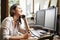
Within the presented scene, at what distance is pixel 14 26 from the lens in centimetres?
145

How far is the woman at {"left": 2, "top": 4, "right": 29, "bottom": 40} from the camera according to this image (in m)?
1.40

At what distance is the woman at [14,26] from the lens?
140 centimetres

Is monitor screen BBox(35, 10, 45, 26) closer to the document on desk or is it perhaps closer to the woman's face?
the document on desk

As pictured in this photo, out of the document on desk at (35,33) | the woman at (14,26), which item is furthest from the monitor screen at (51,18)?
the woman at (14,26)

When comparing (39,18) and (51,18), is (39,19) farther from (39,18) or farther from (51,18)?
(51,18)

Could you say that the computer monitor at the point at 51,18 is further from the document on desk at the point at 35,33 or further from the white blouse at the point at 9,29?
the white blouse at the point at 9,29

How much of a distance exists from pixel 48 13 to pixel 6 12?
1.76 feet

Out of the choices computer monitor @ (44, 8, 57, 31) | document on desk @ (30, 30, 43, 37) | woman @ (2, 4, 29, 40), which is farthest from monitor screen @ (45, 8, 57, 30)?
woman @ (2, 4, 29, 40)

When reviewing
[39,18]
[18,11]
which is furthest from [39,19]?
[18,11]

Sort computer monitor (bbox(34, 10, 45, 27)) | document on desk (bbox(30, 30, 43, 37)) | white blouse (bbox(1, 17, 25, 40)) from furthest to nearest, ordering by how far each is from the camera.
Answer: computer monitor (bbox(34, 10, 45, 27)), document on desk (bbox(30, 30, 43, 37)), white blouse (bbox(1, 17, 25, 40))

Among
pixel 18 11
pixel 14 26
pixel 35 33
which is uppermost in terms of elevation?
pixel 18 11

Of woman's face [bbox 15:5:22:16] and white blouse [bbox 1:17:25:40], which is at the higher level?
woman's face [bbox 15:5:22:16]

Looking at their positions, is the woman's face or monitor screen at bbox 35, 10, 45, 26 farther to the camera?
monitor screen at bbox 35, 10, 45, 26

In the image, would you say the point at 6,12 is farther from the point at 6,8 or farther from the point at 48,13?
the point at 48,13
